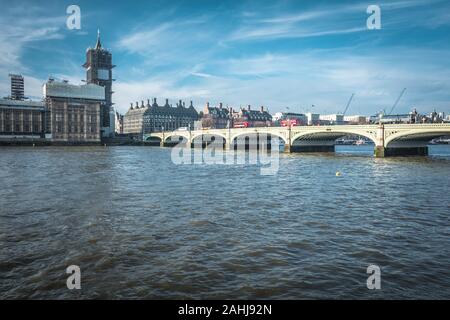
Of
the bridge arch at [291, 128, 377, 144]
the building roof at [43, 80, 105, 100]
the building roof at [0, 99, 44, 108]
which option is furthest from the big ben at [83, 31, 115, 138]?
the bridge arch at [291, 128, 377, 144]

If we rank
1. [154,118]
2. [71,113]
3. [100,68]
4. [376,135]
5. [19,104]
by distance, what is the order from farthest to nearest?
[154,118] → [100,68] → [71,113] → [19,104] → [376,135]

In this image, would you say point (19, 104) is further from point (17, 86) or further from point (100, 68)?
point (100, 68)

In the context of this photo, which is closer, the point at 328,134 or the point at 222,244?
the point at 222,244

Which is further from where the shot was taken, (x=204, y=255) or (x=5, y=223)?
(x=5, y=223)

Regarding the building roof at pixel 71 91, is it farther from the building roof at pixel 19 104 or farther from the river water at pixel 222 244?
the river water at pixel 222 244

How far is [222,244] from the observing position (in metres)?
11.9

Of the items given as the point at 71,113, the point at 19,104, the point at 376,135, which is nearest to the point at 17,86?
the point at 19,104

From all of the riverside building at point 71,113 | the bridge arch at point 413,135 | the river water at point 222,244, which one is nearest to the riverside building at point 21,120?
the riverside building at point 71,113

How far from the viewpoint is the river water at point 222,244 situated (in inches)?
340

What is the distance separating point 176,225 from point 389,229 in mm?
8306

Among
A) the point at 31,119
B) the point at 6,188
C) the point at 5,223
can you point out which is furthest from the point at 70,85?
the point at 5,223

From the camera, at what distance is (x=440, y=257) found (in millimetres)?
10766

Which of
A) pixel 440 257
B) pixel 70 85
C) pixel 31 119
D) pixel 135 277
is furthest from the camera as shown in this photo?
pixel 70 85
